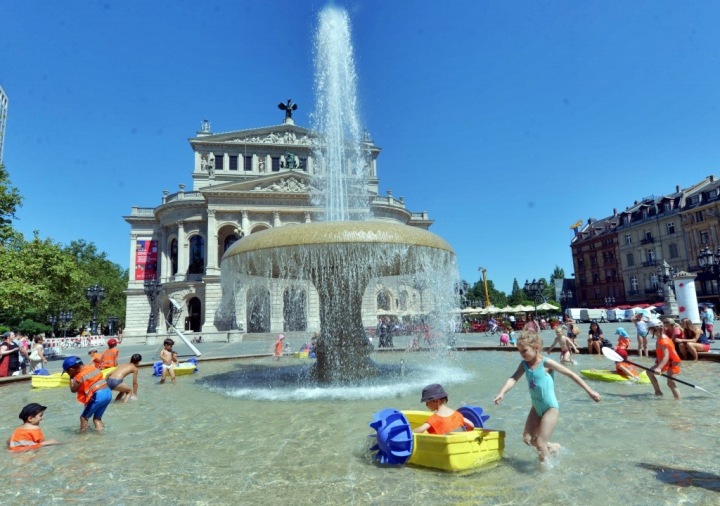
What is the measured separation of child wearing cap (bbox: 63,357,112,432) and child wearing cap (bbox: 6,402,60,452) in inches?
25.2

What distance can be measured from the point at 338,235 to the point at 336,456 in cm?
356

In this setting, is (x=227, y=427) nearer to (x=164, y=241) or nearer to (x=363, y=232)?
(x=363, y=232)

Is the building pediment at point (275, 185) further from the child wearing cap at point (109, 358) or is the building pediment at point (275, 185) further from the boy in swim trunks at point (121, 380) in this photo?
the boy in swim trunks at point (121, 380)

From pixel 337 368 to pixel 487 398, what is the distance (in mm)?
2887

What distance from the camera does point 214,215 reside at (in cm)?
4019

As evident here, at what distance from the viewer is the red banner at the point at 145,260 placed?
44531 millimetres

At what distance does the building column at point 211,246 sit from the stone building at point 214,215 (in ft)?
0.28

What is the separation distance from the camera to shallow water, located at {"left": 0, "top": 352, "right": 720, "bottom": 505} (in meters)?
3.10

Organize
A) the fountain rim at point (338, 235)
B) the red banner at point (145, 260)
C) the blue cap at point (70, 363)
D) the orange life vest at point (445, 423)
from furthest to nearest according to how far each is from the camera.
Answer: the red banner at point (145, 260)
the fountain rim at point (338, 235)
the blue cap at point (70, 363)
the orange life vest at point (445, 423)

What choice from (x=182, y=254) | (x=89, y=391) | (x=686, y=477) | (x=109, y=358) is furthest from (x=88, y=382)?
(x=182, y=254)

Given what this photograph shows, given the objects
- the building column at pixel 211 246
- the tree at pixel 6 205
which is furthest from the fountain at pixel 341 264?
the building column at pixel 211 246

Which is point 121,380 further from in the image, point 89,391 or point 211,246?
point 211,246

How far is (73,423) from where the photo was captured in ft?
19.0

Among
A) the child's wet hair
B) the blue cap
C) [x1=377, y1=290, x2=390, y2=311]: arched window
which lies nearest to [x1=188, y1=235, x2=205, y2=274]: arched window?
[x1=377, y1=290, x2=390, y2=311]: arched window
